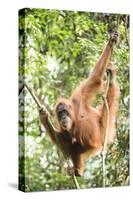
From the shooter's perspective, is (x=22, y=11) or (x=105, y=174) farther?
(x=105, y=174)

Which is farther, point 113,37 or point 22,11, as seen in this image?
point 113,37

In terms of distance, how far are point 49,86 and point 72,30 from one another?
0.43 meters

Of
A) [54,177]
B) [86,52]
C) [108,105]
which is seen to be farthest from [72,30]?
[54,177]

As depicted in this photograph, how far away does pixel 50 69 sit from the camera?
14.8ft

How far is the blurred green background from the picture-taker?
4.46 metres

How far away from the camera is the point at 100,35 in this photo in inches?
186

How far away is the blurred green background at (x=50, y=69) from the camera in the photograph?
4.46 m

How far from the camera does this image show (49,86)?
451 cm

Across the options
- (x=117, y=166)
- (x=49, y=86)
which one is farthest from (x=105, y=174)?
(x=49, y=86)

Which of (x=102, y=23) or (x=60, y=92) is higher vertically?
(x=102, y=23)

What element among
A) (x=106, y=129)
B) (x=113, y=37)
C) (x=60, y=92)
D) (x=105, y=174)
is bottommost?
(x=105, y=174)

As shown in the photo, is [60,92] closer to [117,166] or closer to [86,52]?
[86,52]

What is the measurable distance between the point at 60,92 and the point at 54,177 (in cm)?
58

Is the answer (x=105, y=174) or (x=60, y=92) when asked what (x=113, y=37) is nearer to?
(x=60, y=92)
